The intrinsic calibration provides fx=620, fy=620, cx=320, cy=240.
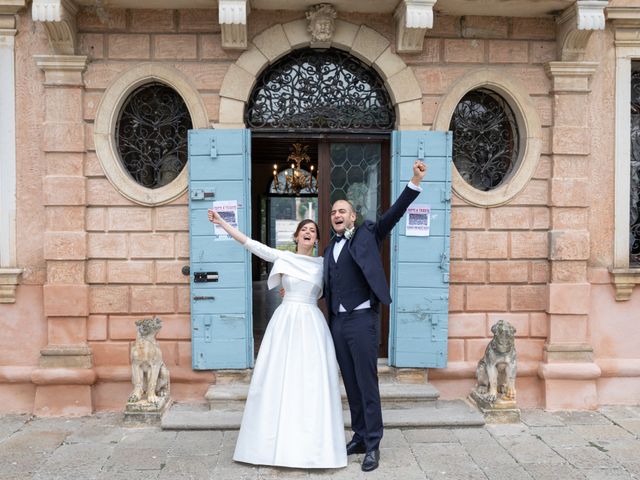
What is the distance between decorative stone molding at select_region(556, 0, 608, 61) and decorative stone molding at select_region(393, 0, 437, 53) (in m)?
1.41

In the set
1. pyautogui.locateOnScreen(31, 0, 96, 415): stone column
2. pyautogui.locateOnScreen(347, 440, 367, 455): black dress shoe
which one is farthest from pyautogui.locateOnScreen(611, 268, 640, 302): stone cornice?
pyautogui.locateOnScreen(31, 0, 96, 415): stone column

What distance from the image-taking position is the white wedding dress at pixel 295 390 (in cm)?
461

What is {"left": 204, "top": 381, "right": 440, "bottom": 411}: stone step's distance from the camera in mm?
5953

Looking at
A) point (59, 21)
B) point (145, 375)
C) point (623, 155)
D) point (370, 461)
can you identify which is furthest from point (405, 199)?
point (59, 21)

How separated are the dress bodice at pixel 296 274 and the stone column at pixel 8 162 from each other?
9.51 feet

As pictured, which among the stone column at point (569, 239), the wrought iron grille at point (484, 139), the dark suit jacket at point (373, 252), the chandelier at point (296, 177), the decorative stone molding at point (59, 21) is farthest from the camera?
the chandelier at point (296, 177)

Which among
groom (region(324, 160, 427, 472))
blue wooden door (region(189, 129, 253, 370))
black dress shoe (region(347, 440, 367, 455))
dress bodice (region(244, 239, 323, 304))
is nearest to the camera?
groom (region(324, 160, 427, 472))

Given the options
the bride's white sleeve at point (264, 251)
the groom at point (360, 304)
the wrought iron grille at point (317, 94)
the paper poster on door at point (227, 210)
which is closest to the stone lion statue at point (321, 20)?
the wrought iron grille at point (317, 94)

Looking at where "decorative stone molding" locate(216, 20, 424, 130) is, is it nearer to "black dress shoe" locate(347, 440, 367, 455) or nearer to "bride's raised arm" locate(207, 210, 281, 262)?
"bride's raised arm" locate(207, 210, 281, 262)

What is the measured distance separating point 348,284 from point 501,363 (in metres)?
2.06

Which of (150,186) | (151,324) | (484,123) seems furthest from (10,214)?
(484,123)

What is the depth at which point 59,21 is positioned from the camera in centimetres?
570

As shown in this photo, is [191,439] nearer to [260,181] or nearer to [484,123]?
[484,123]

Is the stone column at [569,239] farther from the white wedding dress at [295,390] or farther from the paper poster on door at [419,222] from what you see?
the white wedding dress at [295,390]
